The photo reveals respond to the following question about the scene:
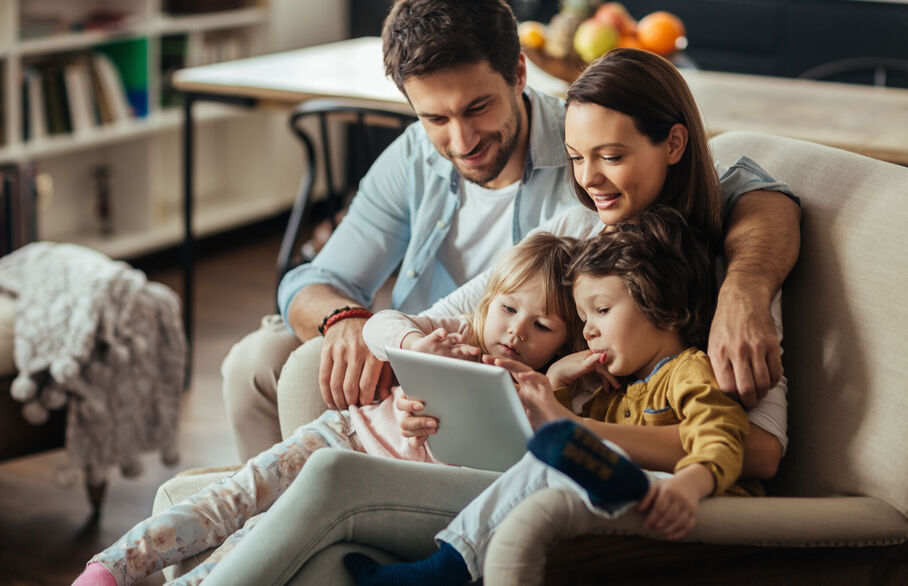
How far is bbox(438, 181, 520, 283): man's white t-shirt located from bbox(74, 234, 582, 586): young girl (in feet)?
0.91

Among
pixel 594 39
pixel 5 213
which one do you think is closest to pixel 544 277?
pixel 594 39

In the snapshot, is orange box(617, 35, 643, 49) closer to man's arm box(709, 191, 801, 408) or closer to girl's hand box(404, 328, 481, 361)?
man's arm box(709, 191, 801, 408)

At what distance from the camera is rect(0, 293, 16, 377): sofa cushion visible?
2.19 metres

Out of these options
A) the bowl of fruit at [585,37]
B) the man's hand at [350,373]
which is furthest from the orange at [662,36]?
the man's hand at [350,373]

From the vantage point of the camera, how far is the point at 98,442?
228cm

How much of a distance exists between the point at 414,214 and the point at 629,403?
2.11ft

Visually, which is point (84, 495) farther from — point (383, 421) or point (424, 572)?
point (424, 572)

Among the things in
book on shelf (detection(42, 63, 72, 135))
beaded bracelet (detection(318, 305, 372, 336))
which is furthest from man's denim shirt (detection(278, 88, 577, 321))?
book on shelf (detection(42, 63, 72, 135))

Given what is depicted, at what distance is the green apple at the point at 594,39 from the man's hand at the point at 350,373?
1578 millimetres

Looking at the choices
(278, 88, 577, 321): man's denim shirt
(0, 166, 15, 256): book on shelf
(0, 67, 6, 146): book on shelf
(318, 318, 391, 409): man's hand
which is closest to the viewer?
(318, 318, 391, 409): man's hand

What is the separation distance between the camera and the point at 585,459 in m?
1.02

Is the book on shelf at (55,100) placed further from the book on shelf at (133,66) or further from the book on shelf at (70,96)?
the book on shelf at (133,66)

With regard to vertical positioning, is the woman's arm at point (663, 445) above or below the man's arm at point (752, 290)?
below

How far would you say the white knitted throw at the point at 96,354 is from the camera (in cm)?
221
